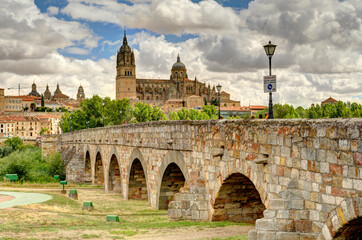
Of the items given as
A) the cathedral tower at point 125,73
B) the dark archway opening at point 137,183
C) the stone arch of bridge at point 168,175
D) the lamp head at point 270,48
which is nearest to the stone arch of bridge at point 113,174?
the dark archway opening at point 137,183

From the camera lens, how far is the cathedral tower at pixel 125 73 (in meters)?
162

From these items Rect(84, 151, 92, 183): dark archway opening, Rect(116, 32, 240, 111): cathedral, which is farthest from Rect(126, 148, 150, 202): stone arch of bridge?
Rect(116, 32, 240, 111): cathedral

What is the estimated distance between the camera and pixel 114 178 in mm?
29094

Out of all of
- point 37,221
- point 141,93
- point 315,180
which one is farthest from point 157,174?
point 141,93

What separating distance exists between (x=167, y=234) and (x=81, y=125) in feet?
203

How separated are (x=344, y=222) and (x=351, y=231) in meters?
0.41

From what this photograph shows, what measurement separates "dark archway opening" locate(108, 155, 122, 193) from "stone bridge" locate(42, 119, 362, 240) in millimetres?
8197

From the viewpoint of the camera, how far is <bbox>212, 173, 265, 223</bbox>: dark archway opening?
39.3 feet

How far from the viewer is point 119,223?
14844 mm

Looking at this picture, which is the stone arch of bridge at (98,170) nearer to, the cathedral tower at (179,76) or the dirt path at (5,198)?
the dirt path at (5,198)

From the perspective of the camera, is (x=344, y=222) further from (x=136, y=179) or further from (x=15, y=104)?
(x=15, y=104)

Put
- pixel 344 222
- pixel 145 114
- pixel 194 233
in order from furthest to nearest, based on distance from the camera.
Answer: pixel 145 114 → pixel 194 233 → pixel 344 222

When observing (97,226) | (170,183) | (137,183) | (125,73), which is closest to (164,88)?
(125,73)

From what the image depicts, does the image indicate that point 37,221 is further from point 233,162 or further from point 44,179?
point 44,179
